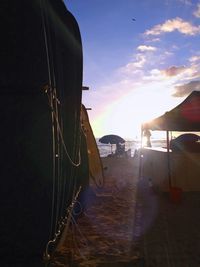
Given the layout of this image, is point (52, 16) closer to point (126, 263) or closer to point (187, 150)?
point (126, 263)

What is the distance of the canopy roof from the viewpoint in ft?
33.6

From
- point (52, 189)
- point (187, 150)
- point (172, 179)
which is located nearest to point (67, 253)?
point (52, 189)

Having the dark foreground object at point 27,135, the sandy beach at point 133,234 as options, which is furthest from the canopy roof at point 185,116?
the dark foreground object at point 27,135

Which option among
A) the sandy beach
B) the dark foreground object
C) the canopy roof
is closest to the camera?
the dark foreground object

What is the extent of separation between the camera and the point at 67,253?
217 inches

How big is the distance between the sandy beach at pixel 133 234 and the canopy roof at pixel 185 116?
2322mm

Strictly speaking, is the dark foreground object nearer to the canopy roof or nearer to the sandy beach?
the sandy beach

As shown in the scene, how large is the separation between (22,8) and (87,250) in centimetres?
420

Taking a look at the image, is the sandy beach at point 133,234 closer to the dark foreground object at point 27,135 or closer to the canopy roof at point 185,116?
the dark foreground object at point 27,135

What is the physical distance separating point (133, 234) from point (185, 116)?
5029 millimetres

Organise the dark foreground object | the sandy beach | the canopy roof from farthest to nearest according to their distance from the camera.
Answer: the canopy roof, the sandy beach, the dark foreground object

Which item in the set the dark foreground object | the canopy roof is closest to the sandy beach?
the dark foreground object

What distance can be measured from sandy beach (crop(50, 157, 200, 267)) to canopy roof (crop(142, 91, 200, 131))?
2.32 meters

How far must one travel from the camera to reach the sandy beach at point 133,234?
17.0ft
